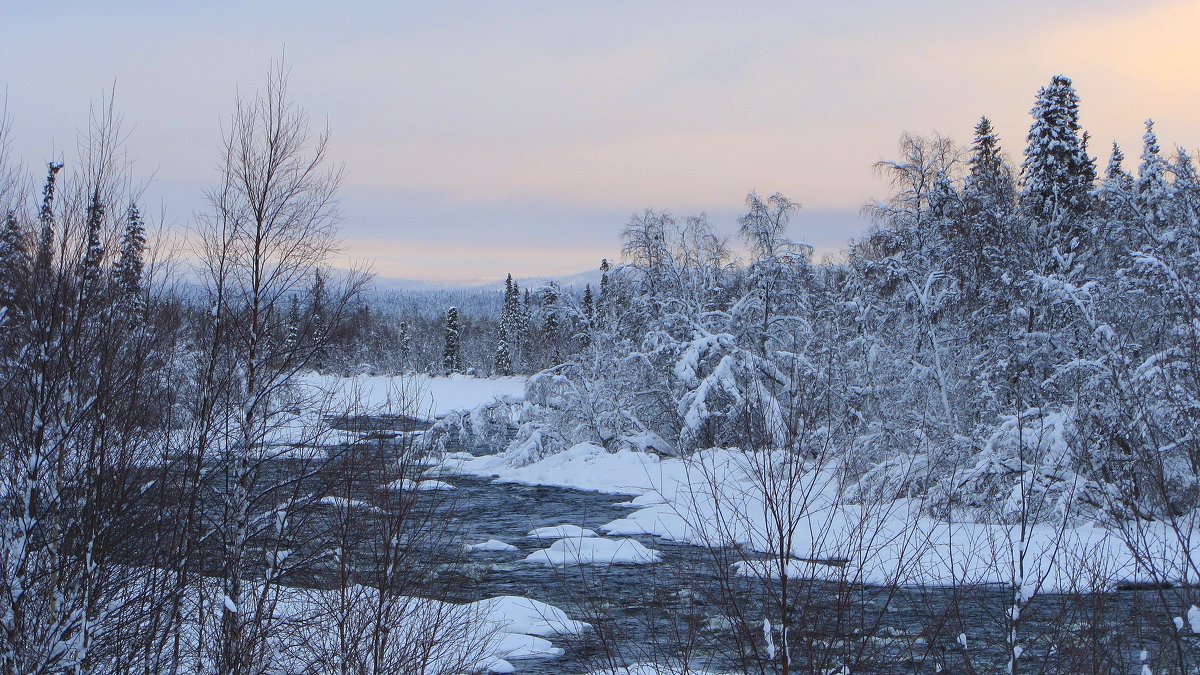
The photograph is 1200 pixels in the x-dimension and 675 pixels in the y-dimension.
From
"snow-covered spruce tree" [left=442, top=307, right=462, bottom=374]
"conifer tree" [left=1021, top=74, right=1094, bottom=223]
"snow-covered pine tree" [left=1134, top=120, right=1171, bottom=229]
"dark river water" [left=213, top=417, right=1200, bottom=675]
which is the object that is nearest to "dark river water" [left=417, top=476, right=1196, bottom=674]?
"dark river water" [left=213, top=417, right=1200, bottom=675]

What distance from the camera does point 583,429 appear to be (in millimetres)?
29656

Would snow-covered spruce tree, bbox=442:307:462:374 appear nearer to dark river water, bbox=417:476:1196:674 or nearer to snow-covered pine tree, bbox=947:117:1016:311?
dark river water, bbox=417:476:1196:674

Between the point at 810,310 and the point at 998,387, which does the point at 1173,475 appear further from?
the point at 810,310

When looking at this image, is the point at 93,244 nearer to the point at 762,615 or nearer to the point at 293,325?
the point at 293,325

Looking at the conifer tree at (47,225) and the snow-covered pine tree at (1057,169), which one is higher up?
the snow-covered pine tree at (1057,169)

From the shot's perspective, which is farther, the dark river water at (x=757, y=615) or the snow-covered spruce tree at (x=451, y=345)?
the snow-covered spruce tree at (x=451, y=345)

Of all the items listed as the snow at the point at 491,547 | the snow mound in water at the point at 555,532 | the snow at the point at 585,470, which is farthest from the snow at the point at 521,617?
the snow at the point at 585,470

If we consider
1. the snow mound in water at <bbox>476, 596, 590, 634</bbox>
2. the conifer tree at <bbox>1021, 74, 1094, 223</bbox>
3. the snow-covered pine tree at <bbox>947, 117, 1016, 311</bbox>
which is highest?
the conifer tree at <bbox>1021, 74, 1094, 223</bbox>

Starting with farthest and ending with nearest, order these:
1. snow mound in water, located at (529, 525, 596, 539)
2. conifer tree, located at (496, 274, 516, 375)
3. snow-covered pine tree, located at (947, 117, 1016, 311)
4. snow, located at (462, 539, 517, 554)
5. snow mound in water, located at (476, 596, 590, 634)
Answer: conifer tree, located at (496, 274, 516, 375), snow-covered pine tree, located at (947, 117, 1016, 311), snow mound in water, located at (529, 525, 596, 539), snow, located at (462, 539, 517, 554), snow mound in water, located at (476, 596, 590, 634)

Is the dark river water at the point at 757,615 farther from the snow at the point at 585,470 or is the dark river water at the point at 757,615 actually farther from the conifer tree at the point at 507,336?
the conifer tree at the point at 507,336

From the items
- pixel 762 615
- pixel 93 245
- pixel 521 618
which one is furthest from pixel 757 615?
pixel 93 245

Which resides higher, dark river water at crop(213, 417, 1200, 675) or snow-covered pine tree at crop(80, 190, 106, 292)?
snow-covered pine tree at crop(80, 190, 106, 292)

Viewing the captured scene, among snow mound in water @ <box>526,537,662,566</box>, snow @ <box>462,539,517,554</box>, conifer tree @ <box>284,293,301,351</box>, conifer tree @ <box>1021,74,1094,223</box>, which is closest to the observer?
conifer tree @ <box>284,293,301,351</box>

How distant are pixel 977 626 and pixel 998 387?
38.4ft
